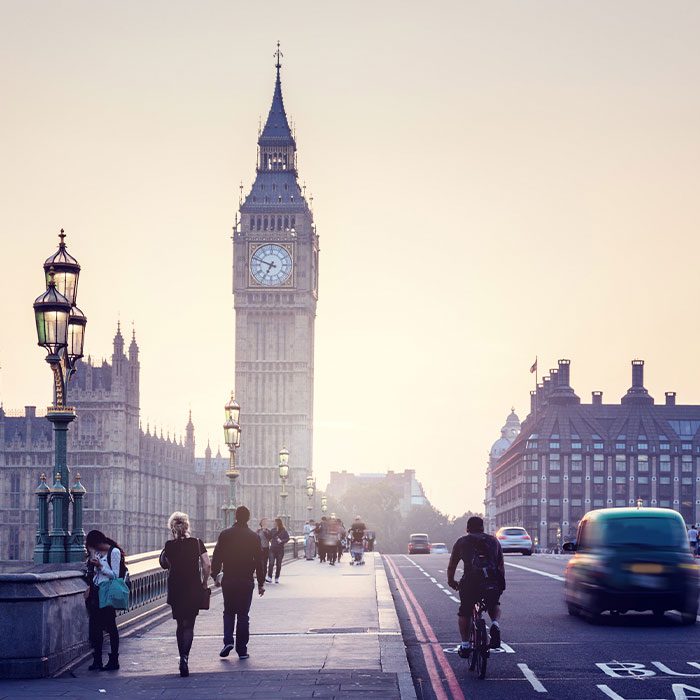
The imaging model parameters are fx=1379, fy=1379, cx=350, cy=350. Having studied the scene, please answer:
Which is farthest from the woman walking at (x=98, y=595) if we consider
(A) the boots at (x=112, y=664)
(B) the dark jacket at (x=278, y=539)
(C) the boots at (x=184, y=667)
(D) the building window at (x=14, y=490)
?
(D) the building window at (x=14, y=490)

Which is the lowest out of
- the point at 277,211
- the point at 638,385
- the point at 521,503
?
the point at 521,503

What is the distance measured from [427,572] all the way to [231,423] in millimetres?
9517

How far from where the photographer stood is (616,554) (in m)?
21.8

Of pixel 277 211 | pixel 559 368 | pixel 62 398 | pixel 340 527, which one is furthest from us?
pixel 559 368

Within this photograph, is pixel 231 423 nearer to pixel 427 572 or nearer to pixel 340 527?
pixel 427 572

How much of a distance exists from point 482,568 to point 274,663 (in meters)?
2.85

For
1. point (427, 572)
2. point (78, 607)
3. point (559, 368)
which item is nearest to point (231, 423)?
point (427, 572)

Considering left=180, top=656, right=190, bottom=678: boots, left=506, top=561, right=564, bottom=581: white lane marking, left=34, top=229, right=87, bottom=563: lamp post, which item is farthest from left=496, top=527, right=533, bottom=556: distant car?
left=180, top=656, right=190, bottom=678: boots

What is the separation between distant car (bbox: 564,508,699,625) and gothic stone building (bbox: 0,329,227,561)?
3623 inches

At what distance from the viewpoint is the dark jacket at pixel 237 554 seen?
17906mm

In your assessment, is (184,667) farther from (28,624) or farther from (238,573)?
(238,573)

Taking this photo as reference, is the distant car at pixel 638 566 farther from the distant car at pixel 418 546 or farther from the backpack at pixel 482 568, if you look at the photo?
the distant car at pixel 418 546

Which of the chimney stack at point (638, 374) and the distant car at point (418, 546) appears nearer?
the distant car at point (418, 546)

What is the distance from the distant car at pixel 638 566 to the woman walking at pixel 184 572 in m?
7.69
